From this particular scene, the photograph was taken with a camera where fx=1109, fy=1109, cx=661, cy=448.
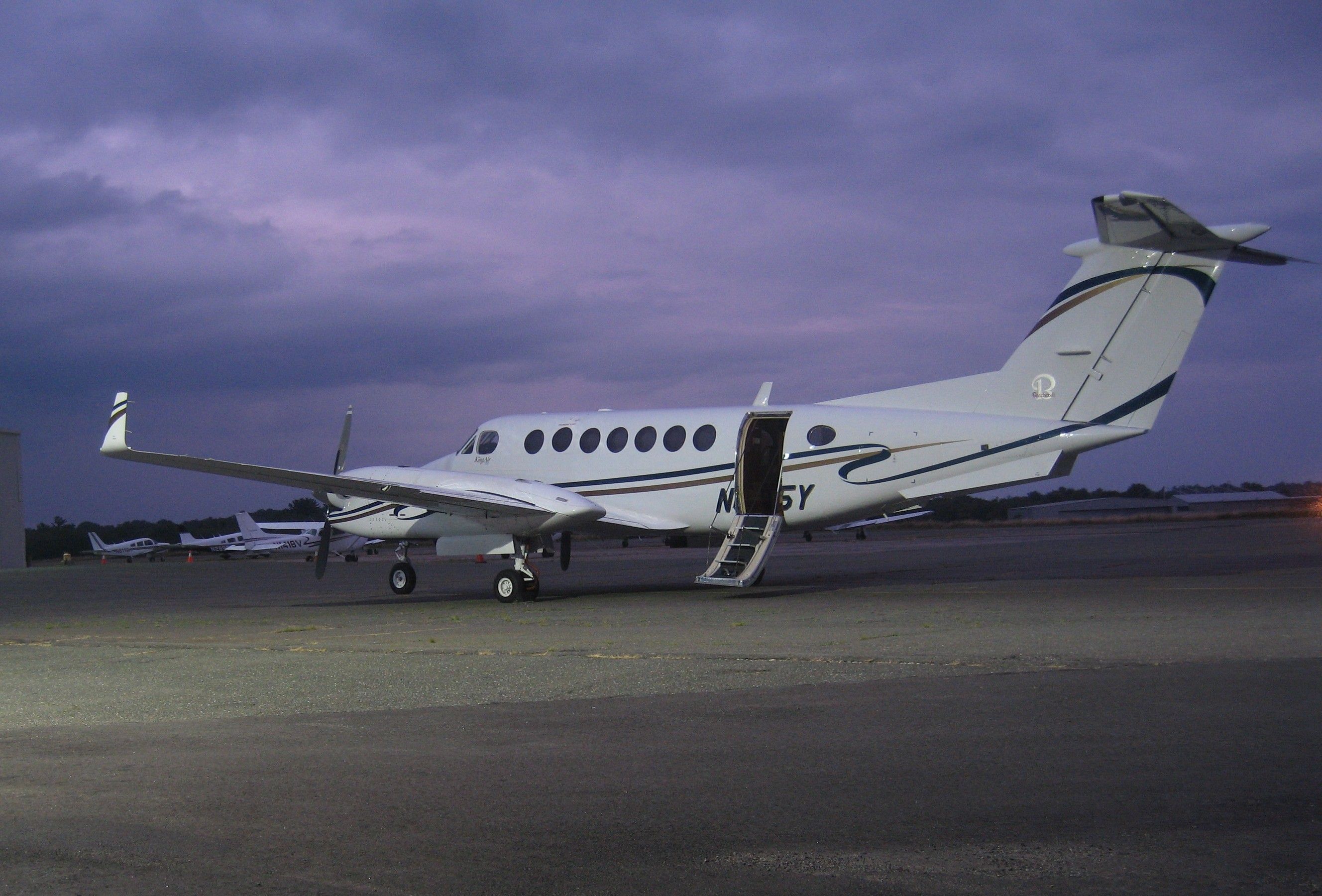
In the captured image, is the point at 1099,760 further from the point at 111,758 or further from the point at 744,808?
the point at 111,758

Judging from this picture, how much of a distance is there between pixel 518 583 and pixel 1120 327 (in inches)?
424

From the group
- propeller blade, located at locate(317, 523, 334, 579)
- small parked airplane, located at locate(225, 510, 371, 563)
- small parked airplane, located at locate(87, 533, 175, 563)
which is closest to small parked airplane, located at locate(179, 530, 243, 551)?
small parked airplane, located at locate(225, 510, 371, 563)

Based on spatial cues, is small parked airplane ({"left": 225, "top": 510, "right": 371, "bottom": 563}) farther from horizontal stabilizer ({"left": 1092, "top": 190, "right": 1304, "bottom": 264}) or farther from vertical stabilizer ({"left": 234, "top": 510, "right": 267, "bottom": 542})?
horizontal stabilizer ({"left": 1092, "top": 190, "right": 1304, "bottom": 264})

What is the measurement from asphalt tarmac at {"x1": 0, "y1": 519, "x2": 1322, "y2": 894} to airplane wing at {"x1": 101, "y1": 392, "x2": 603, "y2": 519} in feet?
13.1

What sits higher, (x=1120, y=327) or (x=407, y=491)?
(x=1120, y=327)

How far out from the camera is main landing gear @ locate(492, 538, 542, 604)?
1952 cm

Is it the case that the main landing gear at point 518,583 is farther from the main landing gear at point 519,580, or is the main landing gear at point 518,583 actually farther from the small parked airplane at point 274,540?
the small parked airplane at point 274,540

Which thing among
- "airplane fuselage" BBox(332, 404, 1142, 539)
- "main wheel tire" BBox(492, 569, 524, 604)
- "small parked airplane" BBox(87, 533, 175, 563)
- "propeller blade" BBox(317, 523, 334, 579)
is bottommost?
"small parked airplane" BBox(87, 533, 175, 563)

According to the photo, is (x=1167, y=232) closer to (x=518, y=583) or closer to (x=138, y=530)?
(x=518, y=583)

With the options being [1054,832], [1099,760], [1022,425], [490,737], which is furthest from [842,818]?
[1022,425]

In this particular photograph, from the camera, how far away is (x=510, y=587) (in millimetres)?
19531

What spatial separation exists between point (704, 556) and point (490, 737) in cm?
3578

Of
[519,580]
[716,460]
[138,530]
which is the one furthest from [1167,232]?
[138,530]

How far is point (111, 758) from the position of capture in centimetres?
641
